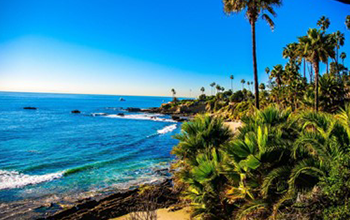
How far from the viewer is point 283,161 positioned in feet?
21.1

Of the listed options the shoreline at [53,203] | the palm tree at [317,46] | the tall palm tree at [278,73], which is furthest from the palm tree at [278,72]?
the shoreline at [53,203]

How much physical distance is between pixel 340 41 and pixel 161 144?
53381mm

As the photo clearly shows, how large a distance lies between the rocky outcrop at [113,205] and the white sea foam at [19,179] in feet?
21.8

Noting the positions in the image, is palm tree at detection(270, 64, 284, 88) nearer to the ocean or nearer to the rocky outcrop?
the ocean

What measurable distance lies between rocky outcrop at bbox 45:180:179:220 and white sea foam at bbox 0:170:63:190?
6648mm

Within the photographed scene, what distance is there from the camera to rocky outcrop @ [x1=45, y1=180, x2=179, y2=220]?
1206 cm

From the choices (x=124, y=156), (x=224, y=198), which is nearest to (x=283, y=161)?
(x=224, y=198)

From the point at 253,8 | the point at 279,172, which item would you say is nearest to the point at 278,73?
the point at 253,8

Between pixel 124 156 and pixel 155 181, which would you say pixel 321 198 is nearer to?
pixel 155 181

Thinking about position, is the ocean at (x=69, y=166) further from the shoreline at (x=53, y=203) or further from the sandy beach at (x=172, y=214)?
the sandy beach at (x=172, y=214)

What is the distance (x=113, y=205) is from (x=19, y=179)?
34.8 ft

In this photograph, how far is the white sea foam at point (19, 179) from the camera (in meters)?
16.9

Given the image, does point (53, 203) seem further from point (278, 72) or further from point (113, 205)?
point (278, 72)

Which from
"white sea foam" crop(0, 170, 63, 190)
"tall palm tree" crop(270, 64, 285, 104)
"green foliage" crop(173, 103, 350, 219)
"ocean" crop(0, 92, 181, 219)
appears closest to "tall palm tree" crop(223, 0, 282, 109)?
"green foliage" crop(173, 103, 350, 219)
